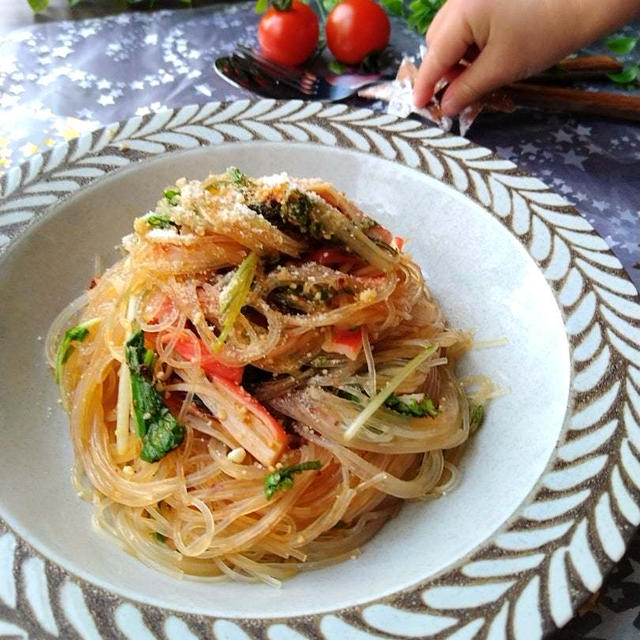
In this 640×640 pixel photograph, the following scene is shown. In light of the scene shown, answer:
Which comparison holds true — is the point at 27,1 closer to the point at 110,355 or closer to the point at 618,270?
the point at 110,355

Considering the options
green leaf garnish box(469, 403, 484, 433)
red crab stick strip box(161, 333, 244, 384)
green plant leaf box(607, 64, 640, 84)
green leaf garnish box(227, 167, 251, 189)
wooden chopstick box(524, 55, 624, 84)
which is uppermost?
green leaf garnish box(227, 167, 251, 189)

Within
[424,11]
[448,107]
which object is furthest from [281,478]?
[424,11]

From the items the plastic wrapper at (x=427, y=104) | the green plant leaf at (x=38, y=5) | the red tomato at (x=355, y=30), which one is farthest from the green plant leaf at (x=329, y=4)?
the green plant leaf at (x=38, y=5)

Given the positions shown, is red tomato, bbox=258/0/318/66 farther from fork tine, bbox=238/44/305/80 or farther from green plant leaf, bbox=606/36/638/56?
green plant leaf, bbox=606/36/638/56

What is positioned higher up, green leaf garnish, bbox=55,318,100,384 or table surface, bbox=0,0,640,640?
table surface, bbox=0,0,640,640

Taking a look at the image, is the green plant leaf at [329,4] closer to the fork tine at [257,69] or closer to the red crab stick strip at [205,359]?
the fork tine at [257,69]

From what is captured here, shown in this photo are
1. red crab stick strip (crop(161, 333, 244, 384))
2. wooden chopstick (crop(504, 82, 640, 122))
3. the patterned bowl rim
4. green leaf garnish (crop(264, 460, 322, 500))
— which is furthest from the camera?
wooden chopstick (crop(504, 82, 640, 122))

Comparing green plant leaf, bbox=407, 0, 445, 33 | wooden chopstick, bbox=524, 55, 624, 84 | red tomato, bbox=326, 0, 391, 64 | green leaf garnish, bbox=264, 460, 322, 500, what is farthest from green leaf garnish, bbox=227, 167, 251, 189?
green plant leaf, bbox=407, 0, 445, 33
